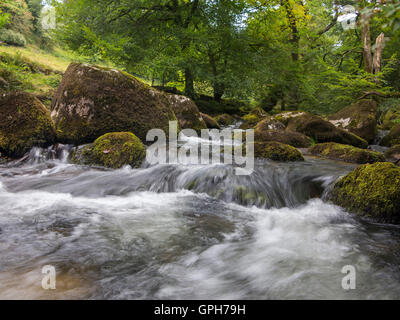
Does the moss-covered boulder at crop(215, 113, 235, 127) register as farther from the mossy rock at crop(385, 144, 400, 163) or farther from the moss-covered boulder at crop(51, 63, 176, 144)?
the mossy rock at crop(385, 144, 400, 163)

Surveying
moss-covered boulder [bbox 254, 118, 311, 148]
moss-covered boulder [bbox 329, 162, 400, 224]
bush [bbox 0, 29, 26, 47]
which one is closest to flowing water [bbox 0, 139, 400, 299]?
moss-covered boulder [bbox 329, 162, 400, 224]

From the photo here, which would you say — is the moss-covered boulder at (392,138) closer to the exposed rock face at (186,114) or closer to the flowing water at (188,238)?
the flowing water at (188,238)

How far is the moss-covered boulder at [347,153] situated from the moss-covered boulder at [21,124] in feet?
21.0

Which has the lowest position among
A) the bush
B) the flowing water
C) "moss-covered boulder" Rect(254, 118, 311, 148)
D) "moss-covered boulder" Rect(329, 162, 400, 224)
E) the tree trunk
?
the flowing water

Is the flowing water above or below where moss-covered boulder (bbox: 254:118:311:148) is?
below

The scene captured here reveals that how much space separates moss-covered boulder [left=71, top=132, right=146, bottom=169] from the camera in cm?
529

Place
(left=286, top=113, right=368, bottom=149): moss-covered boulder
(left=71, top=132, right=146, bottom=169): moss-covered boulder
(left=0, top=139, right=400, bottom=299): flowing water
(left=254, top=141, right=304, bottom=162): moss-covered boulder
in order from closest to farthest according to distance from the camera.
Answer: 1. (left=0, top=139, right=400, bottom=299): flowing water
2. (left=71, top=132, right=146, bottom=169): moss-covered boulder
3. (left=254, top=141, right=304, bottom=162): moss-covered boulder
4. (left=286, top=113, right=368, bottom=149): moss-covered boulder

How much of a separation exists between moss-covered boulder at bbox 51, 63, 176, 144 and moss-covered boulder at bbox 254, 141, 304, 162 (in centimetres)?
268

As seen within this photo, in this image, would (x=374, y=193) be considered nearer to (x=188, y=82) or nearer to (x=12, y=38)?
(x=188, y=82)

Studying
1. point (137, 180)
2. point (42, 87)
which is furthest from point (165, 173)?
point (42, 87)

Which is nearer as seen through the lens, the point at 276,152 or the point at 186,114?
the point at 276,152

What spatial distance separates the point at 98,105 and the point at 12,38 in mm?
19183

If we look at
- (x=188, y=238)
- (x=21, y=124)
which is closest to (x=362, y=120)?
(x=188, y=238)

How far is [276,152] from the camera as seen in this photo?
228 inches
